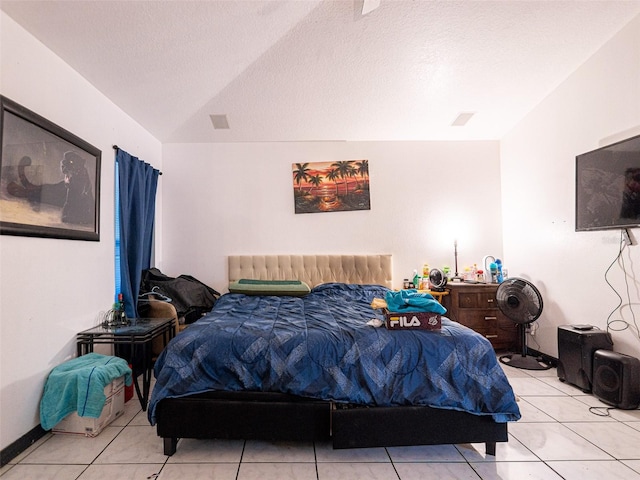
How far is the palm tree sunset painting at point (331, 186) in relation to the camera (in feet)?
14.5

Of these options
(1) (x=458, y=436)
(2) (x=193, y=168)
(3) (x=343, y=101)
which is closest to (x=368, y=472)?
(1) (x=458, y=436)

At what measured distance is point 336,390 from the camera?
1.89 metres

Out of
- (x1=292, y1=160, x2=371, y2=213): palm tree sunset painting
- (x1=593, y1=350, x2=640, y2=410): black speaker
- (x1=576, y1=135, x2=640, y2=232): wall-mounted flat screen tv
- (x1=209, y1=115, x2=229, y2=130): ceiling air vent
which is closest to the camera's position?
(x1=593, y1=350, x2=640, y2=410): black speaker

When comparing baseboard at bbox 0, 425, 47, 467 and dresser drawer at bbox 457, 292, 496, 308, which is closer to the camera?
baseboard at bbox 0, 425, 47, 467

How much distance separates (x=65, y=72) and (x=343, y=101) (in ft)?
8.08

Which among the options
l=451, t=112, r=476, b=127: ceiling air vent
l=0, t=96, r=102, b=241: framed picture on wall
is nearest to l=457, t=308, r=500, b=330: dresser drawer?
l=451, t=112, r=476, b=127: ceiling air vent

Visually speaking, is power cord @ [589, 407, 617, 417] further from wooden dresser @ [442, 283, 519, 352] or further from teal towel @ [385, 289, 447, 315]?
teal towel @ [385, 289, 447, 315]

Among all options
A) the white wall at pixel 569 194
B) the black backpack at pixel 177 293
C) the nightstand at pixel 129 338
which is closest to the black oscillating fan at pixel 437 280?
the white wall at pixel 569 194

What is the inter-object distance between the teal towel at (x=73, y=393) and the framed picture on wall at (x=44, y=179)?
3.22 feet

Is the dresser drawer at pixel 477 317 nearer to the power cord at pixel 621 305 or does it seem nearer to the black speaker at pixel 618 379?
the power cord at pixel 621 305

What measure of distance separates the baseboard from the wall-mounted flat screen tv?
15.0 feet

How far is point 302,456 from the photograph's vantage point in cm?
195

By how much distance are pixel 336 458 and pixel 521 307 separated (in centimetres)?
255

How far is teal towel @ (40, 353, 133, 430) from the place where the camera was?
2141mm
